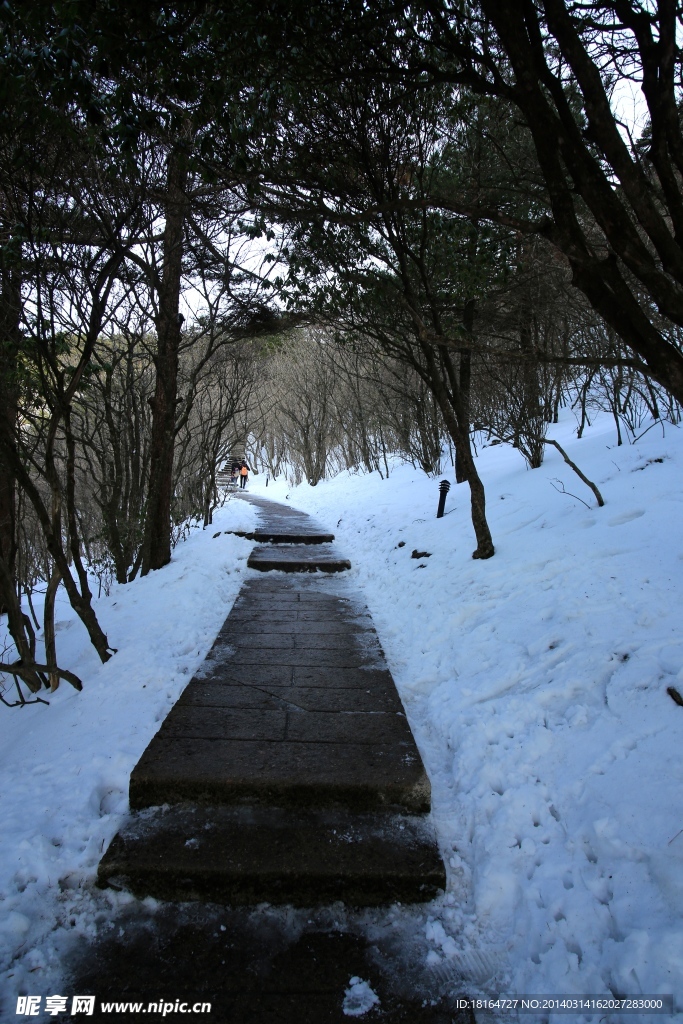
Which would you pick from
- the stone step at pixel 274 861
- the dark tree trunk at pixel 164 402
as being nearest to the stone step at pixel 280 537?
the dark tree trunk at pixel 164 402

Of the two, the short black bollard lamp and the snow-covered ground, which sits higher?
the short black bollard lamp

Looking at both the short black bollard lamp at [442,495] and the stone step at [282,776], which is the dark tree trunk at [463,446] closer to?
the short black bollard lamp at [442,495]

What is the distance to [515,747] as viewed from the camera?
8.81 feet

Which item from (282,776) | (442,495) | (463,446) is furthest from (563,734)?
(442,495)

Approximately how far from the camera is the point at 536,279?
6.24m

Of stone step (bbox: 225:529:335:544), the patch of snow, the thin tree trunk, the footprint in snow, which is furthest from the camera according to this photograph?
stone step (bbox: 225:529:335:544)

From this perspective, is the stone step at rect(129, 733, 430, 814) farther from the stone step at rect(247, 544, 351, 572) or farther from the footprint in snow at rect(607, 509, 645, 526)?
the stone step at rect(247, 544, 351, 572)

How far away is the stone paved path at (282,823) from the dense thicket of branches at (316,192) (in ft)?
4.88

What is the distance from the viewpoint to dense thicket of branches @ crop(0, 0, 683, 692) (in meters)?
2.36

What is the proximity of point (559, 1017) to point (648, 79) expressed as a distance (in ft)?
13.2

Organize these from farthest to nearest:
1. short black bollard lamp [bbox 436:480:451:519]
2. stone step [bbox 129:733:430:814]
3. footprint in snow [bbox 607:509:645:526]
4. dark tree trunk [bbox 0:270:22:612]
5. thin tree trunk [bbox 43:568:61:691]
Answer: short black bollard lamp [bbox 436:480:451:519] → footprint in snow [bbox 607:509:645:526] → dark tree trunk [bbox 0:270:22:612] → thin tree trunk [bbox 43:568:61:691] → stone step [bbox 129:733:430:814]

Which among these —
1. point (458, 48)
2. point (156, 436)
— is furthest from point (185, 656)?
point (458, 48)

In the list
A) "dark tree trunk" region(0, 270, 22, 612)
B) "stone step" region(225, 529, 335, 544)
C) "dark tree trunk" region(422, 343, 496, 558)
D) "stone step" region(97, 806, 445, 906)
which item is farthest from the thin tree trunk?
"stone step" region(225, 529, 335, 544)

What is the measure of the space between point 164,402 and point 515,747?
5.88 meters
